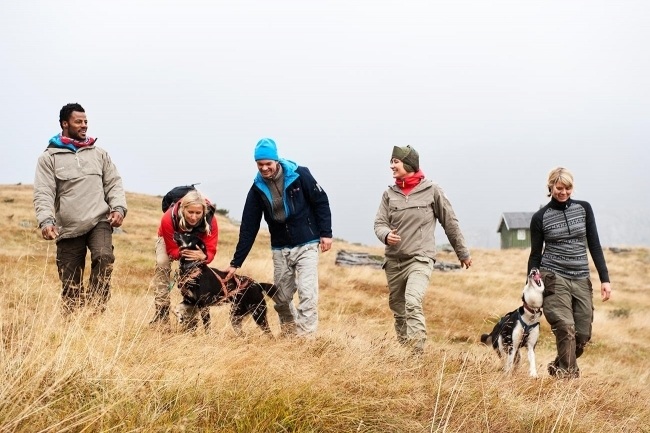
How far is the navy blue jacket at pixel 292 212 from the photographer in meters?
6.10

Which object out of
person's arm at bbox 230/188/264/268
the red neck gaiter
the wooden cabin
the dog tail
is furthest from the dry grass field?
the wooden cabin

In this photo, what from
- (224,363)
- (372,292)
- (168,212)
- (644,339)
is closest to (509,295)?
(644,339)

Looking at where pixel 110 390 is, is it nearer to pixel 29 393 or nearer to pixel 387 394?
pixel 29 393

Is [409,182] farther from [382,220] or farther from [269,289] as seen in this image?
[269,289]

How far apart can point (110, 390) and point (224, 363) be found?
888 mm

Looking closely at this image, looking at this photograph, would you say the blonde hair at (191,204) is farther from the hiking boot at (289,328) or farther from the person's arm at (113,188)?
the hiking boot at (289,328)

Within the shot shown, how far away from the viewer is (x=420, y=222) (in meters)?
6.08

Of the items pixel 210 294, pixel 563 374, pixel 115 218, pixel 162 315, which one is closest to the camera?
pixel 162 315

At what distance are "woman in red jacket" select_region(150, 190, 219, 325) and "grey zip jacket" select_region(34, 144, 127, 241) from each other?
25.8 inches

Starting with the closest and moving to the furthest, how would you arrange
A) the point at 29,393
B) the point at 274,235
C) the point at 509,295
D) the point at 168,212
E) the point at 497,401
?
1. the point at 29,393
2. the point at 497,401
3. the point at 168,212
4. the point at 274,235
5. the point at 509,295

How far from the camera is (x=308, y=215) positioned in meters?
6.21

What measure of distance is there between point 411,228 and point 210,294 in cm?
215

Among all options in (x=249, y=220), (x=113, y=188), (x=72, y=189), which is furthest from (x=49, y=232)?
(x=249, y=220)

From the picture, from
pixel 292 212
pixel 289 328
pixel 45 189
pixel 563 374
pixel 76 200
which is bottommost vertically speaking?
pixel 563 374
